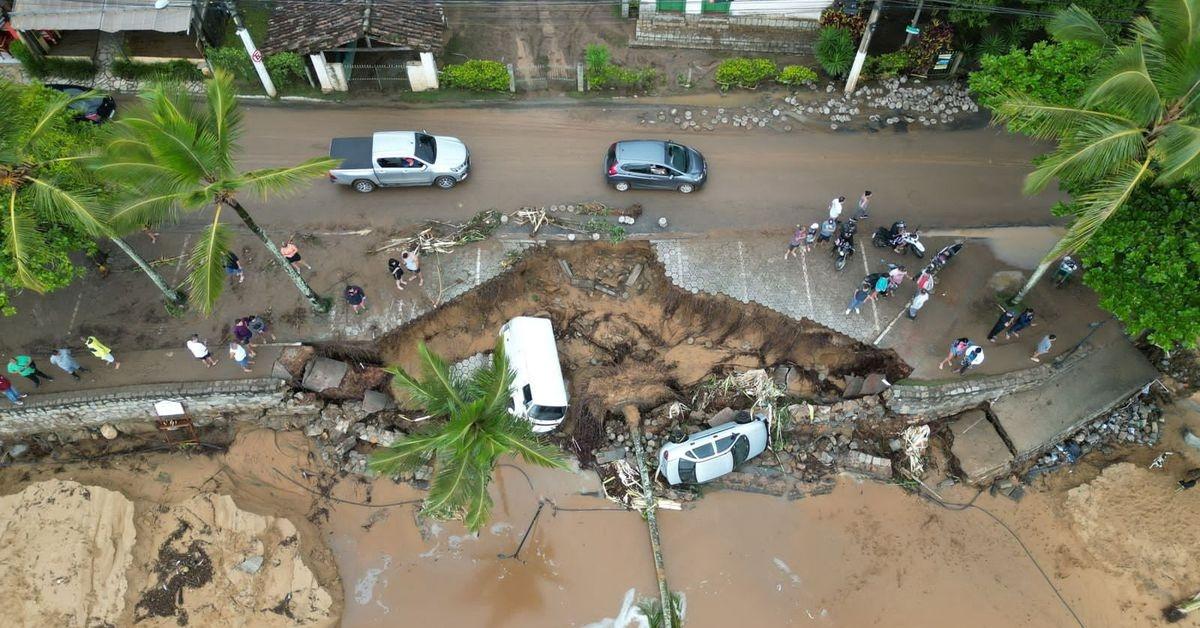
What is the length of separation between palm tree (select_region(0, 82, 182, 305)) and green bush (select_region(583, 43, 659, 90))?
571 inches

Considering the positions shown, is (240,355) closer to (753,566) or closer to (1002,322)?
(753,566)

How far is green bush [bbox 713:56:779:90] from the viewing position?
76.1 ft

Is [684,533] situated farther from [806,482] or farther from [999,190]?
[999,190]

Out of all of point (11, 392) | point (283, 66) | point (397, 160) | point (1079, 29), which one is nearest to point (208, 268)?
point (397, 160)

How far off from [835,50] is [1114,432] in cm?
1410

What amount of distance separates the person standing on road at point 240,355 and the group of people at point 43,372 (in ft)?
9.90

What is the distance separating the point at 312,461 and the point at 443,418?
14.2 feet

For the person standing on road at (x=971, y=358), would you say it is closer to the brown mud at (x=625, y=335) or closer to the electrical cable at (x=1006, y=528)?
the brown mud at (x=625, y=335)

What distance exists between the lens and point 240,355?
17.8 m

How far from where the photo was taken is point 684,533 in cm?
1866

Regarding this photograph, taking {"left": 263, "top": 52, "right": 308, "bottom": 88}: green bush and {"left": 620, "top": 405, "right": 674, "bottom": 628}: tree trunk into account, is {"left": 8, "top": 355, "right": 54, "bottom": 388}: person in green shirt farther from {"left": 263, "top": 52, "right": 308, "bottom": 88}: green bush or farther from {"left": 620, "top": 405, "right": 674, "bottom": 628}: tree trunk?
{"left": 620, "top": 405, "right": 674, "bottom": 628}: tree trunk

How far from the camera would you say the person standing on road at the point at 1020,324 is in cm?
1820

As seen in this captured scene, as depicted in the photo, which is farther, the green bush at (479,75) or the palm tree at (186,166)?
the green bush at (479,75)

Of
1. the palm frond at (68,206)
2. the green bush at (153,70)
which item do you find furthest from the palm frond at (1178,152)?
the green bush at (153,70)
